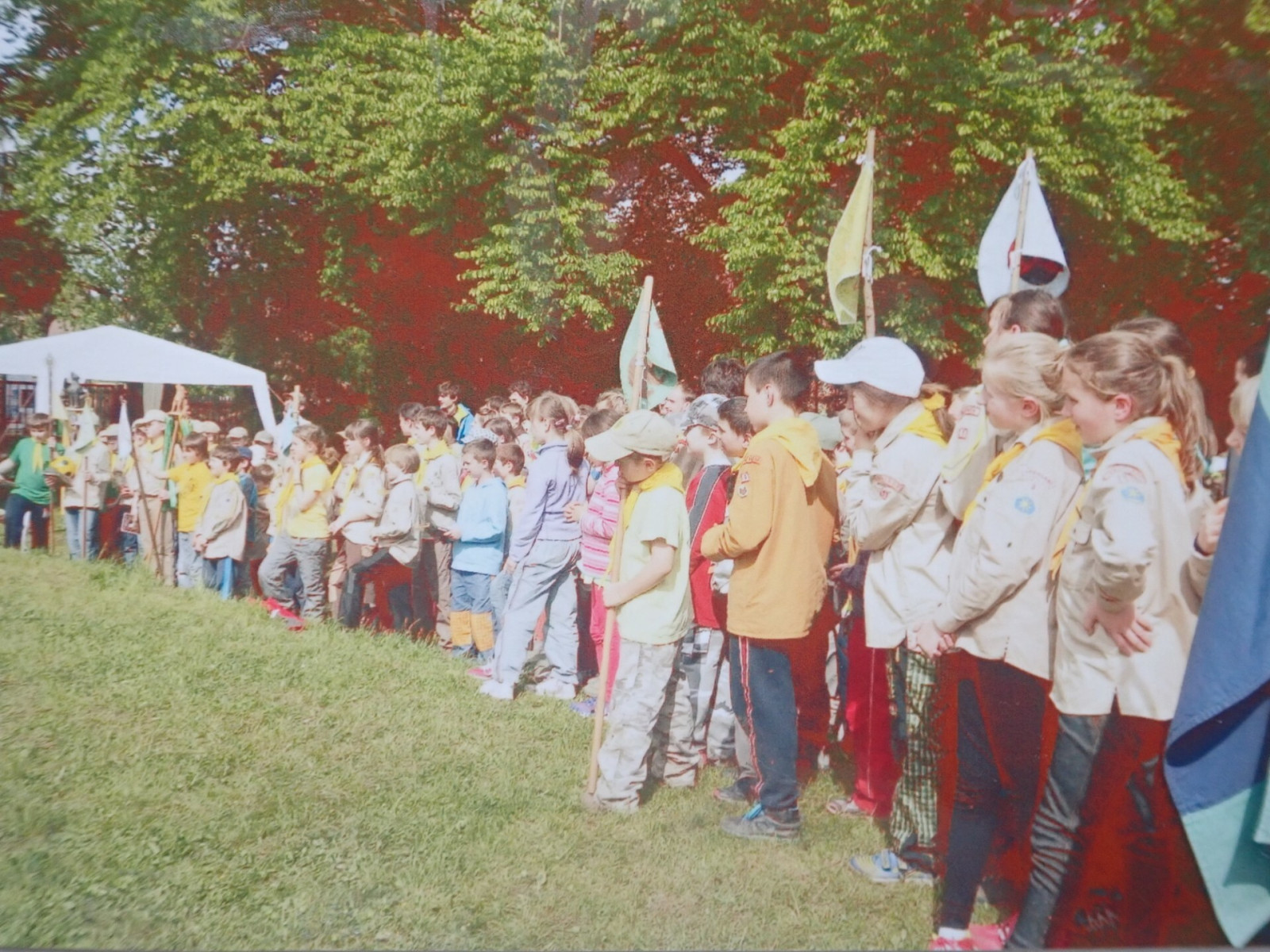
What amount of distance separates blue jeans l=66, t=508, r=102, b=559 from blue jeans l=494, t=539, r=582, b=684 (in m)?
2.11

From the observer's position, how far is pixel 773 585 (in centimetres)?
325

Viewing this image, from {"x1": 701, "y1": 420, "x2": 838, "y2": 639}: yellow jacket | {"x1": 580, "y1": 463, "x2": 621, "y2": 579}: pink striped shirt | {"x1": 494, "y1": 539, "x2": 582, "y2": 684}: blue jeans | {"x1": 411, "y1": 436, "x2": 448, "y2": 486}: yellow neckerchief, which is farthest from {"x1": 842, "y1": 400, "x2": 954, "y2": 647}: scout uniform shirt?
{"x1": 411, "y1": 436, "x2": 448, "y2": 486}: yellow neckerchief

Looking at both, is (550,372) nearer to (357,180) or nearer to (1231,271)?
(357,180)

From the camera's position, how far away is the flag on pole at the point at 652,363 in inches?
177

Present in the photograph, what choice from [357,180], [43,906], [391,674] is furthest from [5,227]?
[391,674]

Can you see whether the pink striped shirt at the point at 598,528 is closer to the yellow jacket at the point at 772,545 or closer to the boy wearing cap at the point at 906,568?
the yellow jacket at the point at 772,545

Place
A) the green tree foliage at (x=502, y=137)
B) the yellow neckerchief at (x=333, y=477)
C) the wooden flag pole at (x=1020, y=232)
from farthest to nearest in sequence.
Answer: the yellow neckerchief at (x=333, y=477) < the wooden flag pole at (x=1020, y=232) < the green tree foliage at (x=502, y=137)

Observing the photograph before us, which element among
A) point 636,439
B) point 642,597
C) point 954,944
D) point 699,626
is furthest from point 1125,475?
point 699,626

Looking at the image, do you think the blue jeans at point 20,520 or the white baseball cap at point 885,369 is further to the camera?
the blue jeans at point 20,520

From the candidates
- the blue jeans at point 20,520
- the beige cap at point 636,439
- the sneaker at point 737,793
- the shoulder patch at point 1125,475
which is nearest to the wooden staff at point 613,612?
the beige cap at point 636,439

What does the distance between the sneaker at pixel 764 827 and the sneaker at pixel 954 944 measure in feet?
2.44

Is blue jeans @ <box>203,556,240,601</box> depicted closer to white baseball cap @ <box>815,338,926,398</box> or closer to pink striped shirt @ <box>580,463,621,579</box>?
pink striped shirt @ <box>580,463,621,579</box>

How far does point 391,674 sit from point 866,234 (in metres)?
3.29

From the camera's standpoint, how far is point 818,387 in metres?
7.49
